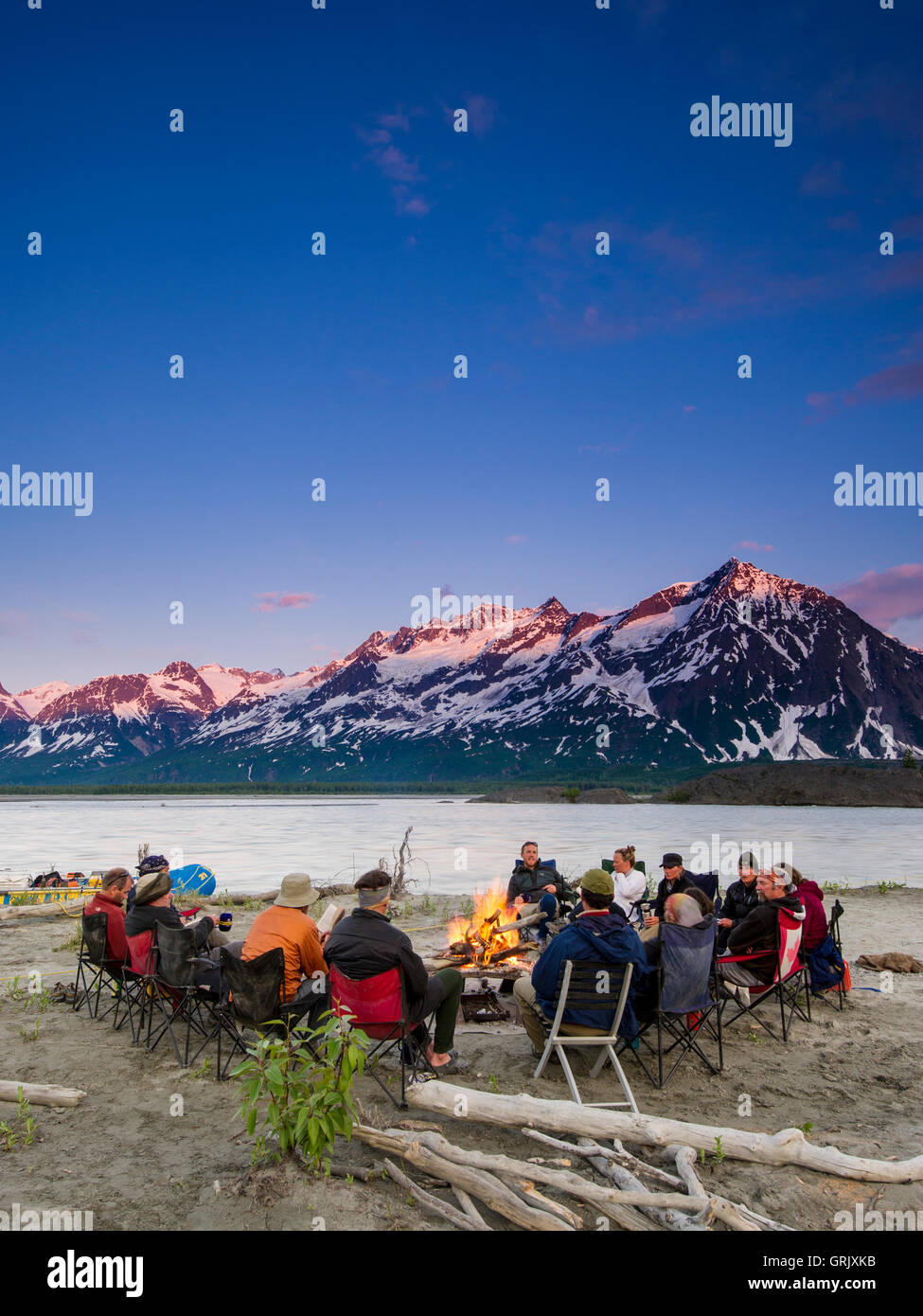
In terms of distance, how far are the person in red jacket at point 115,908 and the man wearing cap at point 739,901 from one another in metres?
6.45

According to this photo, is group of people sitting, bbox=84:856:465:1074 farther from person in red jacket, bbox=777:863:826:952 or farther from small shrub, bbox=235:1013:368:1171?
person in red jacket, bbox=777:863:826:952

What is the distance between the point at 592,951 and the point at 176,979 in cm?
361

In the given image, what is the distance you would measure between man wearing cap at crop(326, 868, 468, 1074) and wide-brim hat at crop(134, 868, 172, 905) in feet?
8.36

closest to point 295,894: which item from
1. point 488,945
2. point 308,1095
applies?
point 308,1095

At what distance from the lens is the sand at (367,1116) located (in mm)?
4719

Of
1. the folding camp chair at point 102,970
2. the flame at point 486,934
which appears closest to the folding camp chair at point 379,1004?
the flame at point 486,934

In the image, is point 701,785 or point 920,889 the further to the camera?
point 701,785

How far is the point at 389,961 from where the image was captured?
20.5 feet

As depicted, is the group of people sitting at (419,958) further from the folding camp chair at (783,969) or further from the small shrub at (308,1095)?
the small shrub at (308,1095)

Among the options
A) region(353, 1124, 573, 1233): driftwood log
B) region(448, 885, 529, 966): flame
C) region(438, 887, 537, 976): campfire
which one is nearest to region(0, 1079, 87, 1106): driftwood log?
region(353, 1124, 573, 1233): driftwood log
